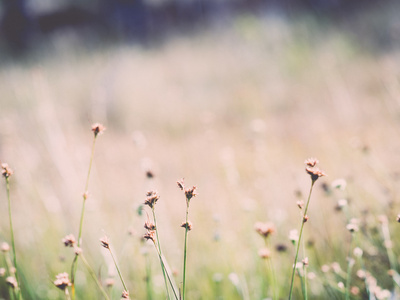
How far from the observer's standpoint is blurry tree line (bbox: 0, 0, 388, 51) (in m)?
8.52

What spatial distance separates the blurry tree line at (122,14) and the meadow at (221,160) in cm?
98

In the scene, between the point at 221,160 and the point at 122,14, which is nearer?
the point at 221,160

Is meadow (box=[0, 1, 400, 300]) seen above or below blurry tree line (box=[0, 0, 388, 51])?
below

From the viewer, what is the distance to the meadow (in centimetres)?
133

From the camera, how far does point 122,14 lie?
33.9 feet

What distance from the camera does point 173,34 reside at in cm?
841

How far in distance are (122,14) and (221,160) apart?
30.9 ft

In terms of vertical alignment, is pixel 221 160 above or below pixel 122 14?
below

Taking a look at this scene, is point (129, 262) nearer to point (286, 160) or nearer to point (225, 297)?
point (225, 297)

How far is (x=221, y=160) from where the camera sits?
2.25 meters

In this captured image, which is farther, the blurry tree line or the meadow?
the blurry tree line

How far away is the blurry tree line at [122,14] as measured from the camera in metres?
8.52

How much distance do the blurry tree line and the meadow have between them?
98 cm

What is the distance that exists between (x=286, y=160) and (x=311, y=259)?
1346mm
